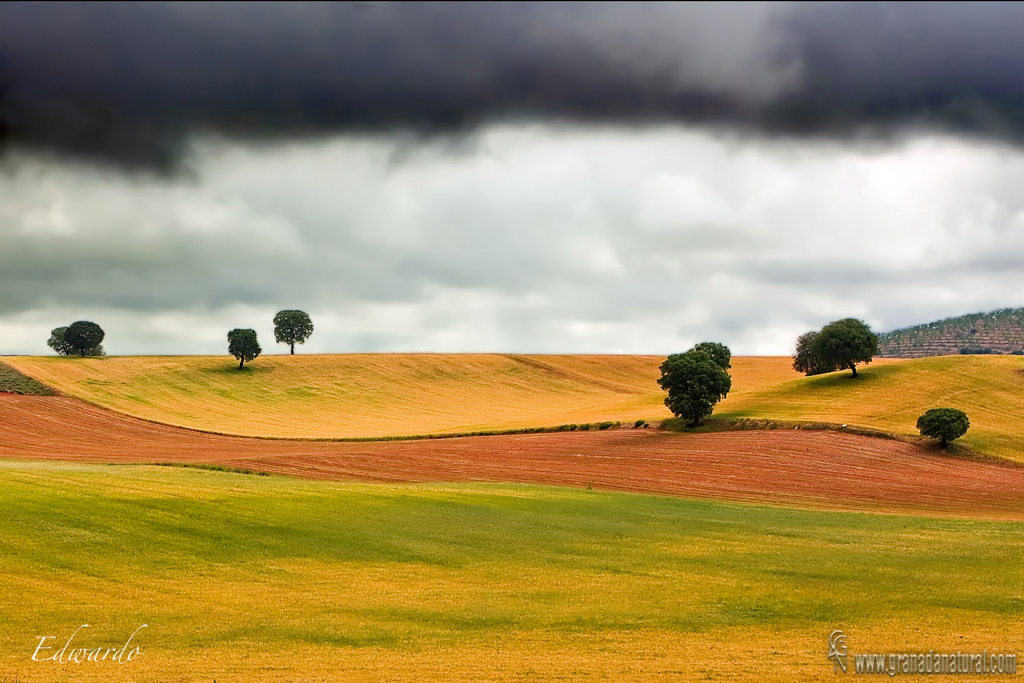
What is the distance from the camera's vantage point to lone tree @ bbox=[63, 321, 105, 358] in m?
150

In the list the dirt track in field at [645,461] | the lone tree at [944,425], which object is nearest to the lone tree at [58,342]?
the dirt track in field at [645,461]

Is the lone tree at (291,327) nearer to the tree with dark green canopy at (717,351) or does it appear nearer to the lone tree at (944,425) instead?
the tree with dark green canopy at (717,351)

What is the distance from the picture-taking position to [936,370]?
94688 mm

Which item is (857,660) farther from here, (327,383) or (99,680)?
(327,383)

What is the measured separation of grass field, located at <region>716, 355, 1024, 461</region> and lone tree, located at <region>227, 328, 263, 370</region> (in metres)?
79.2

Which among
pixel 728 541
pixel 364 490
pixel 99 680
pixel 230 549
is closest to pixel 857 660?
pixel 728 541

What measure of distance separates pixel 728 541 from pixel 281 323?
134795mm

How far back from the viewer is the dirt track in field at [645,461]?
54.4m

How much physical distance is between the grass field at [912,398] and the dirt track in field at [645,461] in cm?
622

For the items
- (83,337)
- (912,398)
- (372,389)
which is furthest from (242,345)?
(912,398)
